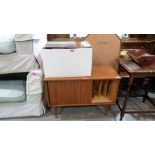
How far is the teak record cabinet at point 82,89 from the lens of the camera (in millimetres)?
1755

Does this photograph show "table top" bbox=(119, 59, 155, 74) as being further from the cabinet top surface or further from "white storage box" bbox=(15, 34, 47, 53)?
"white storage box" bbox=(15, 34, 47, 53)

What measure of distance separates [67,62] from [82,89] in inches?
14.6

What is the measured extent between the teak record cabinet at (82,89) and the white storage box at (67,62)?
7 centimetres

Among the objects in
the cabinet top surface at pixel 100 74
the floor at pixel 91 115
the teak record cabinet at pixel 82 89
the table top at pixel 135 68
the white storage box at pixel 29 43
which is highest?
the white storage box at pixel 29 43

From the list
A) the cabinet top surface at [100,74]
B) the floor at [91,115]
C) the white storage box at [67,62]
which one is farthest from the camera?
the floor at [91,115]

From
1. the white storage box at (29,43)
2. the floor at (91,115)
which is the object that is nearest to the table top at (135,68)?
the floor at (91,115)

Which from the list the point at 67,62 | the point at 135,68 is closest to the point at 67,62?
the point at 67,62

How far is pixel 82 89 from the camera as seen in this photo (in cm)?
181

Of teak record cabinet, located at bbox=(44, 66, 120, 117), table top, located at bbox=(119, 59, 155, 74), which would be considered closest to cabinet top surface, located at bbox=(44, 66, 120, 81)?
teak record cabinet, located at bbox=(44, 66, 120, 117)

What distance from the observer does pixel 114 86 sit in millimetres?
1861

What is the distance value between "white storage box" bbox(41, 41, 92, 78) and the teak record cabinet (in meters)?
0.07

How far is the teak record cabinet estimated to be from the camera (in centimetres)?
175

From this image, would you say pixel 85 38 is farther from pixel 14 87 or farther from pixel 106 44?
pixel 14 87

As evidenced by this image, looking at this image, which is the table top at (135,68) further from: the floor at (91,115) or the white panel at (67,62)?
the floor at (91,115)
